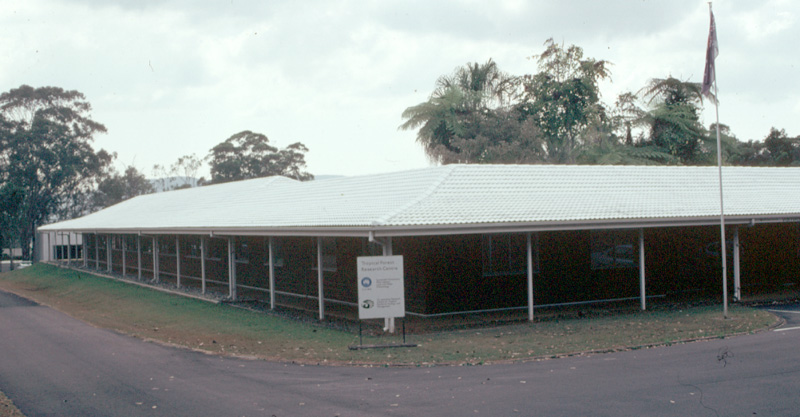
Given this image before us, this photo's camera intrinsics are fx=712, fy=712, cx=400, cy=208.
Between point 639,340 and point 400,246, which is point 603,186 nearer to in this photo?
point 400,246

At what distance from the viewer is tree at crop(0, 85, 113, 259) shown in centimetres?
5884

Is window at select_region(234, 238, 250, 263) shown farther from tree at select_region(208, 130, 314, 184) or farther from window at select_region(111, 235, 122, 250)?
tree at select_region(208, 130, 314, 184)

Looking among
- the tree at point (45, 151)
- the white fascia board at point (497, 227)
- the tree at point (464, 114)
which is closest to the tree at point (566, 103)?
the tree at point (464, 114)

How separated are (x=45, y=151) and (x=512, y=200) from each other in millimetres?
52770

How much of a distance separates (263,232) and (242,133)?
168 ft

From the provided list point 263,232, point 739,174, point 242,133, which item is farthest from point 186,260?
point 242,133

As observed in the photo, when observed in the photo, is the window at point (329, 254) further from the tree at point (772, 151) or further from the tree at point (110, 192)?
the tree at point (110, 192)

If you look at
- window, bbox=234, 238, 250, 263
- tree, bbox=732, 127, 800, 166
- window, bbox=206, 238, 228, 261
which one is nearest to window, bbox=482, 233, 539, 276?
window, bbox=234, 238, 250, 263

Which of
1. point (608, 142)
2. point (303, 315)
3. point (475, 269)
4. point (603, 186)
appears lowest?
point (303, 315)

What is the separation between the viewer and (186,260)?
32.1 metres

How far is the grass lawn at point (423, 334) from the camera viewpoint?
501 inches

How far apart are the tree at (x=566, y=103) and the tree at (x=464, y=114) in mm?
2370

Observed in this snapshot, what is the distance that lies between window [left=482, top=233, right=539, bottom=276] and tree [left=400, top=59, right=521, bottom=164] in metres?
26.3

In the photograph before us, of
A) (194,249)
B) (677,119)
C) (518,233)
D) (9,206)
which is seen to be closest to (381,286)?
(518,233)
